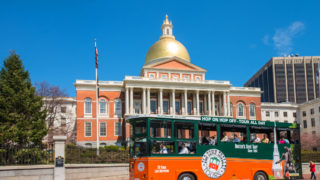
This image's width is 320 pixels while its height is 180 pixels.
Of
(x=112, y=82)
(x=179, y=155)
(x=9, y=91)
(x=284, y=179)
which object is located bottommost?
(x=284, y=179)

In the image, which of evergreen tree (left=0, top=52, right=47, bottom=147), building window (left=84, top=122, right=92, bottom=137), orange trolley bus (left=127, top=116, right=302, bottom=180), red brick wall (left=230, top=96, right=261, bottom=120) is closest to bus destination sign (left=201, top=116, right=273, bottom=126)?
orange trolley bus (left=127, top=116, right=302, bottom=180)

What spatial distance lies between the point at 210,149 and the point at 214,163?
0.76m

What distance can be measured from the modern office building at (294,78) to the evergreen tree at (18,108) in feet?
358

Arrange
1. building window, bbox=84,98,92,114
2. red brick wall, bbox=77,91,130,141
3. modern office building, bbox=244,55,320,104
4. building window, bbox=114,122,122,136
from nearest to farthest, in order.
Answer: red brick wall, bbox=77,91,130,141
building window, bbox=84,98,92,114
building window, bbox=114,122,122,136
modern office building, bbox=244,55,320,104

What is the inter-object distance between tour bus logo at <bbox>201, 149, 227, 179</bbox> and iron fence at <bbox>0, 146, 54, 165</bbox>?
8984mm

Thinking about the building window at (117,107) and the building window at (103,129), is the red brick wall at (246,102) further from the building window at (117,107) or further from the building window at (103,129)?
the building window at (103,129)

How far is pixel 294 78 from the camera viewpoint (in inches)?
4737

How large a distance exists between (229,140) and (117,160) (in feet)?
30.0

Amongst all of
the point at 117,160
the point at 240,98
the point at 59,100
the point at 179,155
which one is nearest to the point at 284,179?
the point at 179,155

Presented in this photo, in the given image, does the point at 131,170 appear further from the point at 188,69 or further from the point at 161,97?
the point at 188,69

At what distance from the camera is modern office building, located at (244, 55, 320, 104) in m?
Result: 119

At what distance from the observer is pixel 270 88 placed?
4951 inches

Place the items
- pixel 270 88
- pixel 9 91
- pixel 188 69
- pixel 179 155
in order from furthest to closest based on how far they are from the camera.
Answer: pixel 270 88, pixel 188 69, pixel 9 91, pixel 179 155

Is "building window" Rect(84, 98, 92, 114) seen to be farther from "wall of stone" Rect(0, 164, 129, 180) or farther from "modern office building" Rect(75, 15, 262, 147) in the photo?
"wall of stone" Rect(0, 164, 129, 180)
